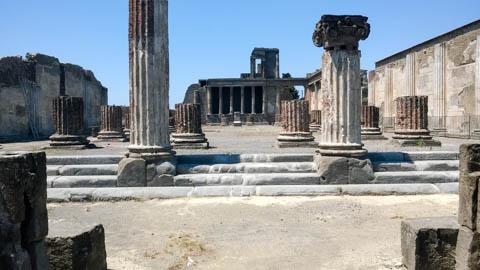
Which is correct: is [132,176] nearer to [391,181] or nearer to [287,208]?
[287,208]

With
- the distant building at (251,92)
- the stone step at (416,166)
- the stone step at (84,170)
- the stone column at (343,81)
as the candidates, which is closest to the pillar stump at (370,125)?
the stone step at (416,166)

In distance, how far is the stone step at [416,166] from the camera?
9.53 metres

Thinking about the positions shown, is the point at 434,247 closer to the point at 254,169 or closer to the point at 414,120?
the point at 254,169

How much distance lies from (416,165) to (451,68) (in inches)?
649

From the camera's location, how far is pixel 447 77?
79.2 feet

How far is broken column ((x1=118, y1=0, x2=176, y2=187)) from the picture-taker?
9.24 metres

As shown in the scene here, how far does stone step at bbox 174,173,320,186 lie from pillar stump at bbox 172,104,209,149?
474 cm

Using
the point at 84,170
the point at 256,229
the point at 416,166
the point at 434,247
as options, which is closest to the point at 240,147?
the point at 84,170

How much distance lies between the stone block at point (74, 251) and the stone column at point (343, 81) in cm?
607

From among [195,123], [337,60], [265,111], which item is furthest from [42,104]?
[265,111]

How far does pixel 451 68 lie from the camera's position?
77.7 ft

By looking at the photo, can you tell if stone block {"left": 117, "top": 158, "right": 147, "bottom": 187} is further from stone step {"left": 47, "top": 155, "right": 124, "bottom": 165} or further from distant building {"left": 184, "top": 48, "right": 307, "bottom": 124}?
distant building {"left": 184, "top": 48, "right": 307, "bottom": 124}

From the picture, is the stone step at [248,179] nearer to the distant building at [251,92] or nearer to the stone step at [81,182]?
the stone step at [81,182]

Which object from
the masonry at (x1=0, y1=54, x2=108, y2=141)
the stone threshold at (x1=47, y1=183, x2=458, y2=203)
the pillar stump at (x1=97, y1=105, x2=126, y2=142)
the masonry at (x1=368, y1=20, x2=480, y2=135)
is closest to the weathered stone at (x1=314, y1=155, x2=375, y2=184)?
the stone threshold at (x1=47, y1=183, x2=458, y2=203)
